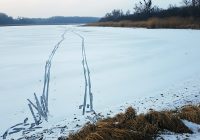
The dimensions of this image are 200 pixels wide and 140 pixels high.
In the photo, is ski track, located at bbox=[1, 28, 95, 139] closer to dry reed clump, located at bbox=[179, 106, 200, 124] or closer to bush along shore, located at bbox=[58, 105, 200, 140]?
bush along shore, located at bbox=[58, 105, 200, 140]

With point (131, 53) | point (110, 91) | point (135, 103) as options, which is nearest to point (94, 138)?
point (135, 103)

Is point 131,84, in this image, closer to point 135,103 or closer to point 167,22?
point 135,103

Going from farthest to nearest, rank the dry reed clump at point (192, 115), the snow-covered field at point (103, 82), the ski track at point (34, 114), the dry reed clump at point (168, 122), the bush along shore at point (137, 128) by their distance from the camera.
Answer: the snow-covered field at point (103, 82) → the ski track at point (34, 114) → the dry reed clump at point (192, 115) → the dry reed clump at point (168, 122) → the bush along shore at point (137, 128)

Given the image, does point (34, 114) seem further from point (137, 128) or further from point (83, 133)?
point (137, 128)

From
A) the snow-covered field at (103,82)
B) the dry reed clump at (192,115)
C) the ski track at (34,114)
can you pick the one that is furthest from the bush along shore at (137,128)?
the ski track at (34,114)

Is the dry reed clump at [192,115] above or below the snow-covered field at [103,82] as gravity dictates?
above

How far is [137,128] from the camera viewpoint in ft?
14.9

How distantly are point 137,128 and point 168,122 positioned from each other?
464 millimetres

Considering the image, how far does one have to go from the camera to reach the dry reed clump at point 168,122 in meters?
4.66

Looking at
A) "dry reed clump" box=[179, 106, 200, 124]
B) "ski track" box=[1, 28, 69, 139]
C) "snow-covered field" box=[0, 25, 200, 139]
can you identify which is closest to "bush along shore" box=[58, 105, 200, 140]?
"dry reed clump" box=[179, 106, 200, 124]

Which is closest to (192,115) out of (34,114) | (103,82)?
(34,114)

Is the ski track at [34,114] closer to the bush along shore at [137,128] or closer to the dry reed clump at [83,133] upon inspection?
the bush along shore at [137,128]

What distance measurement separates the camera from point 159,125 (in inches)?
186

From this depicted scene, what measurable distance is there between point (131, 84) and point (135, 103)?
1986 mm
